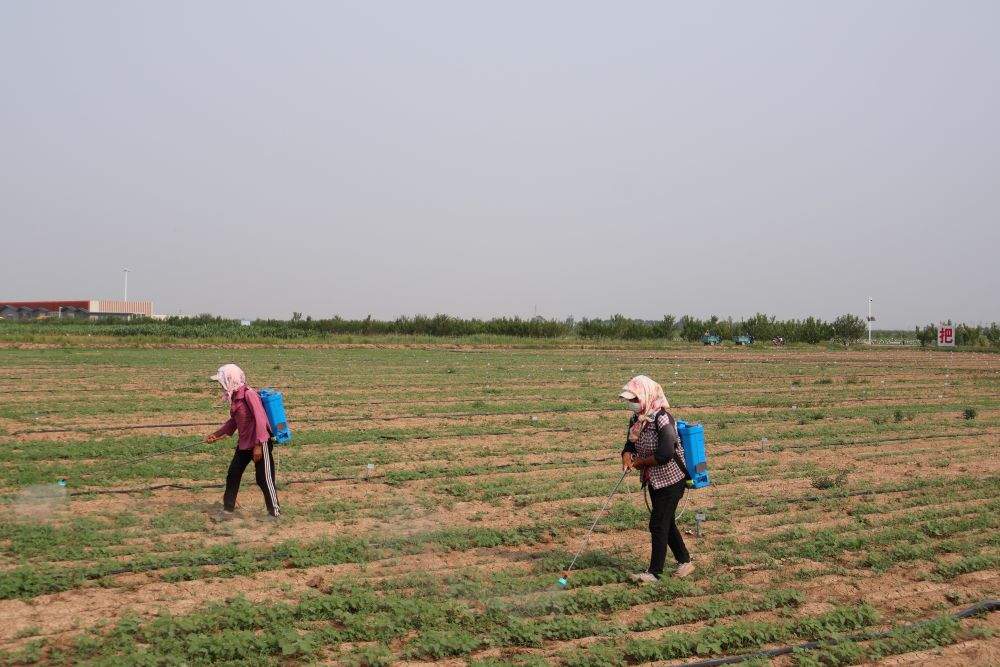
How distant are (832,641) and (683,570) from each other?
5.71ft

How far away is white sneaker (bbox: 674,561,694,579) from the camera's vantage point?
8320 millimetres

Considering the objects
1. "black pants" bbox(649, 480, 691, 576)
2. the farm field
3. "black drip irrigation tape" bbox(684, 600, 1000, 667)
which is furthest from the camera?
"black pants" bbox(649, 480, 691, 576)

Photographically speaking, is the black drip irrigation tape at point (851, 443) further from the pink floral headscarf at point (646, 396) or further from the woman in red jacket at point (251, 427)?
the woman in red jacket at point (251, 427)

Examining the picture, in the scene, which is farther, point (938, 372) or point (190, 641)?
point (938, 372)

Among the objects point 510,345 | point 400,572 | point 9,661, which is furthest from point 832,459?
point 510,345

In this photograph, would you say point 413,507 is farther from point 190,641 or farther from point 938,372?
point 938,372

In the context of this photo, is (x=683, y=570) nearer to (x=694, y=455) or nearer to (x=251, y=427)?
(x=694, y=455)

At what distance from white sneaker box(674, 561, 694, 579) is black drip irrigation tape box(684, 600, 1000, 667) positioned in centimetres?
163

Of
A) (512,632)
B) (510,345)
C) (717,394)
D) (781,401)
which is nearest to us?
(512,632)

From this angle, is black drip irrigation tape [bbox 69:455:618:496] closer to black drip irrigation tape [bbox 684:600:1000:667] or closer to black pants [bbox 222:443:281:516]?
black pants [bbox 222:443:281:516]

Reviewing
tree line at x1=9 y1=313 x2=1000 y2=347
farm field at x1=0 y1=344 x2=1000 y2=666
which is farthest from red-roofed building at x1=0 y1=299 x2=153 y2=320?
farm field at x1=0 y1=344 x2=1000 y2=666

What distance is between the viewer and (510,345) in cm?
6231

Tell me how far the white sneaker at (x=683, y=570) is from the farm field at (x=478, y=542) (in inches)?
8.7

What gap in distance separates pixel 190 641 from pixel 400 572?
2.41 metres
